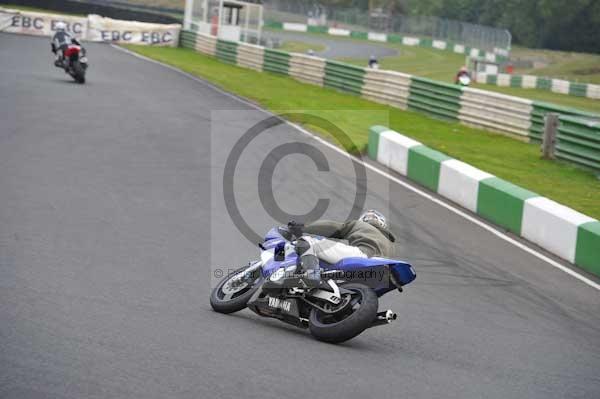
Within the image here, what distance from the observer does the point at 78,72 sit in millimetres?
Result: 23562

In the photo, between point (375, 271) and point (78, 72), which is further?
point (78, 72)

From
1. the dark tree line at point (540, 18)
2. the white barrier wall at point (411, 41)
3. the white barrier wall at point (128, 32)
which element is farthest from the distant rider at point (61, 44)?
the white barrier wall at point (411, 41)

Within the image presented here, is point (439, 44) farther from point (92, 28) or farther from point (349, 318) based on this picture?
point (349, 318)

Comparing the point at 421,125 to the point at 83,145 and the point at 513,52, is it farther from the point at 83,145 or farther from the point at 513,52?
the point at 513,52

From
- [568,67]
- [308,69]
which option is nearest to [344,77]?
[308,69]

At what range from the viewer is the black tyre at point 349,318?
6.31 m

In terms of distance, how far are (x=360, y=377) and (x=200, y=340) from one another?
1.23 metres

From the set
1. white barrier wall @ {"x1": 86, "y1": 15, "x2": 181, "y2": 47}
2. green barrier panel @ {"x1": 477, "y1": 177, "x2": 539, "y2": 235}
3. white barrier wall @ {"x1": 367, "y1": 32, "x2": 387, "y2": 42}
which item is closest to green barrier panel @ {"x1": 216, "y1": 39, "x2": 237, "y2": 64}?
white barrier wall @ {"x1": 86, "y1": 15, "x2": 181, "y2": 47}

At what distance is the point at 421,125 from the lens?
72.6ft

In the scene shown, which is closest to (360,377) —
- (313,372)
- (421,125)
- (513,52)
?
(313,372)

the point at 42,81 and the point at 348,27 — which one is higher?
the point at 348,27

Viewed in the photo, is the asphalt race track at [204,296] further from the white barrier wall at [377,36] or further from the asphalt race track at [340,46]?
the white barrier wall at [377,36]

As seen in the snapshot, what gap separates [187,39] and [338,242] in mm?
35379

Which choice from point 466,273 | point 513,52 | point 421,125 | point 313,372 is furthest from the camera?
point 513,52
